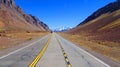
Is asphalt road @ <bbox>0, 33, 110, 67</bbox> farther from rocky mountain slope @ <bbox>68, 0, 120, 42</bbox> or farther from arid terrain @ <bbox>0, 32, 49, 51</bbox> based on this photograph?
rocky mountain slope @ <bbox>68, 0, 120, 42</bbox>

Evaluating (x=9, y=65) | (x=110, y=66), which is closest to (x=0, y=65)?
(x=9, y=65)

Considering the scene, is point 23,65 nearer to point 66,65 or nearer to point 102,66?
point 66,65

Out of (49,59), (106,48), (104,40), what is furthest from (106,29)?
(49,59)

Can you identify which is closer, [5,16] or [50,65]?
[50,65]

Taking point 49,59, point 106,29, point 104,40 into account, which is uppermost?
point 106,29

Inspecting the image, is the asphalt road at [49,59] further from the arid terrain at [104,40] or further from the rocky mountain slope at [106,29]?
the rocky mountain slope at [106,29]

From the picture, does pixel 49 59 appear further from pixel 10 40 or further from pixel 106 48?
pixel 10 40

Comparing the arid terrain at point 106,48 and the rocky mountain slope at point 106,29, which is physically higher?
the rocky mountain slope at point 106,29

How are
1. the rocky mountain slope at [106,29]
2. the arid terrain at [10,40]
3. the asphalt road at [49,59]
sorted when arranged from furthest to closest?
the rocky mountain slope at [106,29] → the arid terrain at [10,40] → the asphalt road at [49,59]

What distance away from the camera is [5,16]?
174625 millimetres

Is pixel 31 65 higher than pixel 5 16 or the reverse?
the reverse

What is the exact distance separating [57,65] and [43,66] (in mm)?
887

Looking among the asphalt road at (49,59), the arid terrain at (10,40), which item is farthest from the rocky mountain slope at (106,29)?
the asphalt road at (49,59)

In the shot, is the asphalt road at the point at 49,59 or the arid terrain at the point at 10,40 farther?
the arid terrain at the point at 10,40
